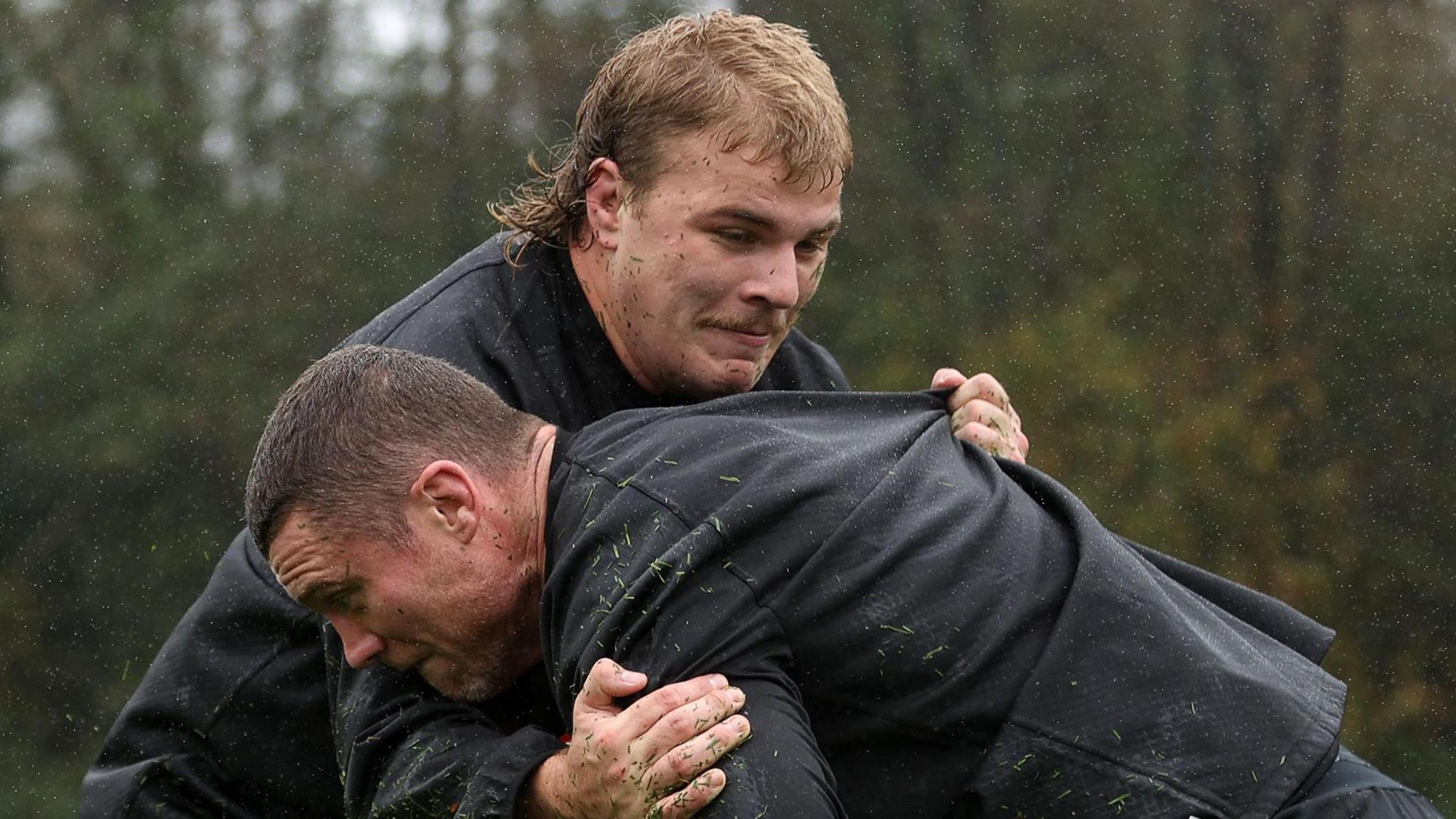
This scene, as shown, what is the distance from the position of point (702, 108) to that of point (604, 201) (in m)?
0.34

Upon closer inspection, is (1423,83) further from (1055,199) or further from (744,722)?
(744,722)

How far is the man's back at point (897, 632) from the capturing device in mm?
2400

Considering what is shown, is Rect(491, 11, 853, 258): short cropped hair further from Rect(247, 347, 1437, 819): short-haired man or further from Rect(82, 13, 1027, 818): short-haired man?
Rect(247, 347, 1437, 819): short-haired man

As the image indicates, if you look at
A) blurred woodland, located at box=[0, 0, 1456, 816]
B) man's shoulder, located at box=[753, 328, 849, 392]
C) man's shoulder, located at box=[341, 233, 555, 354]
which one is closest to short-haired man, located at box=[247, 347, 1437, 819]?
man's shoulder, located at box=[341, 233, 555, 354]

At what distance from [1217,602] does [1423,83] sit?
733cm

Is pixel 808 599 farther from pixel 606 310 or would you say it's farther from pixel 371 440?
A: pixel 606 310

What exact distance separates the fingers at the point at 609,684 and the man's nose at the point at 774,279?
4.27 ft

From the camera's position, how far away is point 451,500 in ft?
8.61

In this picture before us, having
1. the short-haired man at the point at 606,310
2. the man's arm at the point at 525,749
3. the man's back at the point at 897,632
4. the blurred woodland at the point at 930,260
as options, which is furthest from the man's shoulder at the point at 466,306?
the blurred woodland at the point at 930,260

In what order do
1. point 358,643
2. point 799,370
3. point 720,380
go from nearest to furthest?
point 358,643
point 720,380
point 799,370

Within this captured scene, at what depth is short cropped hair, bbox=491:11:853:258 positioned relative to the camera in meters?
3.45

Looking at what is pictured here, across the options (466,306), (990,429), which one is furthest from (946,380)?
(466,306)

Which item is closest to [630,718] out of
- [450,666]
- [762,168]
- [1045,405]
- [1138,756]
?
[450,666]

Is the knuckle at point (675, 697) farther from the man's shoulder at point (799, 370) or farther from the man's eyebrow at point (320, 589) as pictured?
the man's shoulder at point (799, 370)
